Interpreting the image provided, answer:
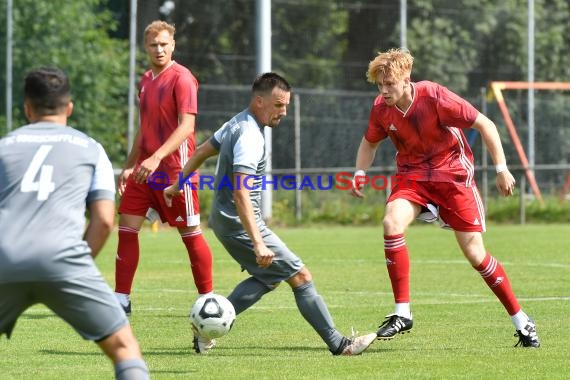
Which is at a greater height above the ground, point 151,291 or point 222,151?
point 222,151

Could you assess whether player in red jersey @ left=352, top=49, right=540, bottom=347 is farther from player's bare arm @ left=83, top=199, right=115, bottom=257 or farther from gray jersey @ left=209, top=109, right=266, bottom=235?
player's bare arm @ left=83, top=199, right=115, bottom=257

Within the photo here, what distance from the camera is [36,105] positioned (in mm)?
5527

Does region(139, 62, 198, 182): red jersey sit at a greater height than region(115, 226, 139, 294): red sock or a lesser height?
greater

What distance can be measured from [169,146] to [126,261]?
1.09 m

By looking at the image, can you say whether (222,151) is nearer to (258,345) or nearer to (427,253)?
(258,345)

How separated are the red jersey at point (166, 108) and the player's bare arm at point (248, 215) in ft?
8.17

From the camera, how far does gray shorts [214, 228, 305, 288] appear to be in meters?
7.98

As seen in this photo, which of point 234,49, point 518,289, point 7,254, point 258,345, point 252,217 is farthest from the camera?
point 234,49

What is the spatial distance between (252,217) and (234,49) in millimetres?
19643

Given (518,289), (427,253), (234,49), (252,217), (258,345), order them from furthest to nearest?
1. (234,49)
2. (427,253)
3. (518,289)
4. (258,345)
5. (252,217)

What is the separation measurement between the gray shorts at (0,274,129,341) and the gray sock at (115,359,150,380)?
0.47ft

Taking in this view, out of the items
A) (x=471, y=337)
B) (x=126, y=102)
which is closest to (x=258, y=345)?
(x=471, y=337)

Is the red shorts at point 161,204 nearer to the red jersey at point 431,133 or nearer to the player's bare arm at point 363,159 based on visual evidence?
the player's bare arm at point 363,159

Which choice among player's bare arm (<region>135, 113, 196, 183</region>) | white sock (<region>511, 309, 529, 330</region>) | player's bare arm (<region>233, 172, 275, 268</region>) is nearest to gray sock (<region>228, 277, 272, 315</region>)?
player's bare arm (<region>233, 172, 275, 268</region>)
